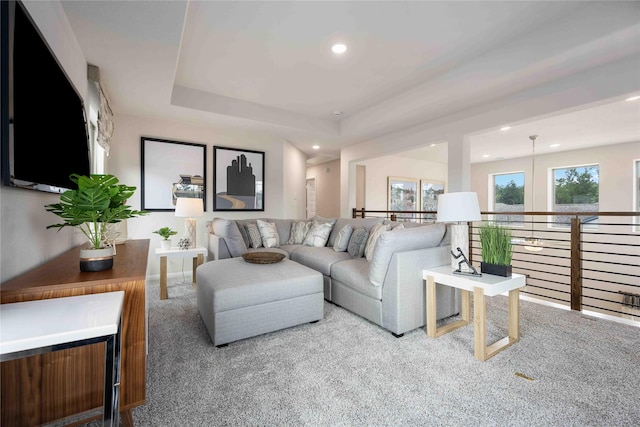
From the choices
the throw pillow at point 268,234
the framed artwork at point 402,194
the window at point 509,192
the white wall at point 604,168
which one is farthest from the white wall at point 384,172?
the throw pillow at point 268,234

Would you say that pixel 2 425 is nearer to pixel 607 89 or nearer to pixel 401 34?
pixel 401 34

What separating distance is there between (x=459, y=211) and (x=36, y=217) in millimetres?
2504

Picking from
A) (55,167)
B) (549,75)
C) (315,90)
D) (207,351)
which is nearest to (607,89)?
(549,75)

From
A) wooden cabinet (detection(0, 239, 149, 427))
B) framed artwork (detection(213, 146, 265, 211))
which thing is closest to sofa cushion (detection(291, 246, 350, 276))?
framed artwork (detection(213, 146, 265, 211))

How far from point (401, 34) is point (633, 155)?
20.2 feet

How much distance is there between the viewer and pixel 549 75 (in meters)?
2.73

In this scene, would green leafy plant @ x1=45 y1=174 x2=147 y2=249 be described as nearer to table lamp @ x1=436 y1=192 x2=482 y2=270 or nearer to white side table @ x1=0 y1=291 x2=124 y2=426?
white side table @ x1=0 y1=291 x2=124 y2=426

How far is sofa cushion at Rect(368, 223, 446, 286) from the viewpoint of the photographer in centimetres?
224

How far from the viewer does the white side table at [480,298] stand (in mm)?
1874

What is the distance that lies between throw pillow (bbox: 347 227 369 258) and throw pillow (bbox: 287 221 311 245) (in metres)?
0.98

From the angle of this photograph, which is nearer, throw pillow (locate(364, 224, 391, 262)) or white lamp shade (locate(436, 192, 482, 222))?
white lamp shade (locate(436, 192, 482, 222))

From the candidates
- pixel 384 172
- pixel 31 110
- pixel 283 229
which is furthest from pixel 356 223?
pixel 384 172

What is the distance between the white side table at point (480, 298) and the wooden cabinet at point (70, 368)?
189 centimetres

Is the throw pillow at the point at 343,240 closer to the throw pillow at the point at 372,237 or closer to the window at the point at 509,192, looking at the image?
the throw pillow at the point at 372,237
